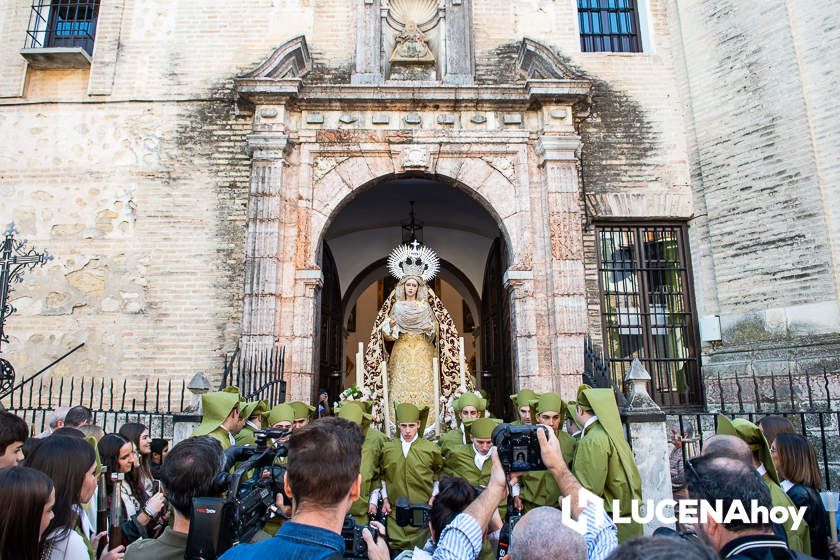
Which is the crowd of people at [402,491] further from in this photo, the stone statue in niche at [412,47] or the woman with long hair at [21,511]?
the stone statue in niche at [412,47]

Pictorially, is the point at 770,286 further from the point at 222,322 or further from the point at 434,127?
the point at 222,322

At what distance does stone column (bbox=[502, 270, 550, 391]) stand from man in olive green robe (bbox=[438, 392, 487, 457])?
7.13 ft

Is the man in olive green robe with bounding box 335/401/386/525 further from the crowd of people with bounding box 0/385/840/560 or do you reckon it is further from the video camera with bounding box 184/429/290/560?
the video camera with bounding box 184/429/290/560

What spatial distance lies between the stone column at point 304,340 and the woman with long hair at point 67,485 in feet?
18.3

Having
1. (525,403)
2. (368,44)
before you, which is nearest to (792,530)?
(525,403)

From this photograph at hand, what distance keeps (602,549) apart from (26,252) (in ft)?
30.9

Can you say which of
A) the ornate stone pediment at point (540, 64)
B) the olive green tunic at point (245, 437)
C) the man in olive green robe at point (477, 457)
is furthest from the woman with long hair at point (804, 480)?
the ornate stone pediment at point (540, 64)

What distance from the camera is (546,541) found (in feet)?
5.94

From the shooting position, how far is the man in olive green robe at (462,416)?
5.35 metres

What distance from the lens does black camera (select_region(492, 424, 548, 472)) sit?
2.78 meters

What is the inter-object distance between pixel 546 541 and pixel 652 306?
8129 millimetres

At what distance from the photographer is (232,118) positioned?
377 inches

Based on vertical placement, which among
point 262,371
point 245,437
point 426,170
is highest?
point 426,170

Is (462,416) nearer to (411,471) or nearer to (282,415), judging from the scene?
(411,471)
